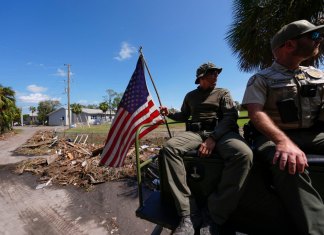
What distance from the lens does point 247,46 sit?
6.20m

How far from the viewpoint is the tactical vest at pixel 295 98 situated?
189cm

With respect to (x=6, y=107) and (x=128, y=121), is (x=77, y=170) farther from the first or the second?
(x=6, y=107)

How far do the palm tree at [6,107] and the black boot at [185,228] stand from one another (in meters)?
29.6

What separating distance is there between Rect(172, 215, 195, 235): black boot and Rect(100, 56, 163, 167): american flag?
157 centimetres

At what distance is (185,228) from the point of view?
184 cm

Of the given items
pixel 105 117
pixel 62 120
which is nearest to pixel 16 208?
pixel 62 120

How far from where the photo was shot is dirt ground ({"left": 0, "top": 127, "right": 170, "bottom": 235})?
4676mm

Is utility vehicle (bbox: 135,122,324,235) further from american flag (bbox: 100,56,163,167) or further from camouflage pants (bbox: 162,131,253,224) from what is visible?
american flag (bbox: 100,56,163,167)

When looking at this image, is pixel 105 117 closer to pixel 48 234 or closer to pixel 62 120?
pixel 62 120

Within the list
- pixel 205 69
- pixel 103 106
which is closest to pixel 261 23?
pixel 205 69

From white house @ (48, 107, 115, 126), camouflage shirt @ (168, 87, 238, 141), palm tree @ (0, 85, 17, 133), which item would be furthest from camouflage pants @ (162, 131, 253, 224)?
white house @ (48, 107, 115, 126)

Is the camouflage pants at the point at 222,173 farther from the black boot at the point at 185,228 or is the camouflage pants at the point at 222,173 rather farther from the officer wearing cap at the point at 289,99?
the officer wearing cap at the point at 289,99

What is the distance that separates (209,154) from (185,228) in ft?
2.09

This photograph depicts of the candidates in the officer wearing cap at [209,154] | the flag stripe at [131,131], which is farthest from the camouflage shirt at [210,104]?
the flag stripe at [131,131]
